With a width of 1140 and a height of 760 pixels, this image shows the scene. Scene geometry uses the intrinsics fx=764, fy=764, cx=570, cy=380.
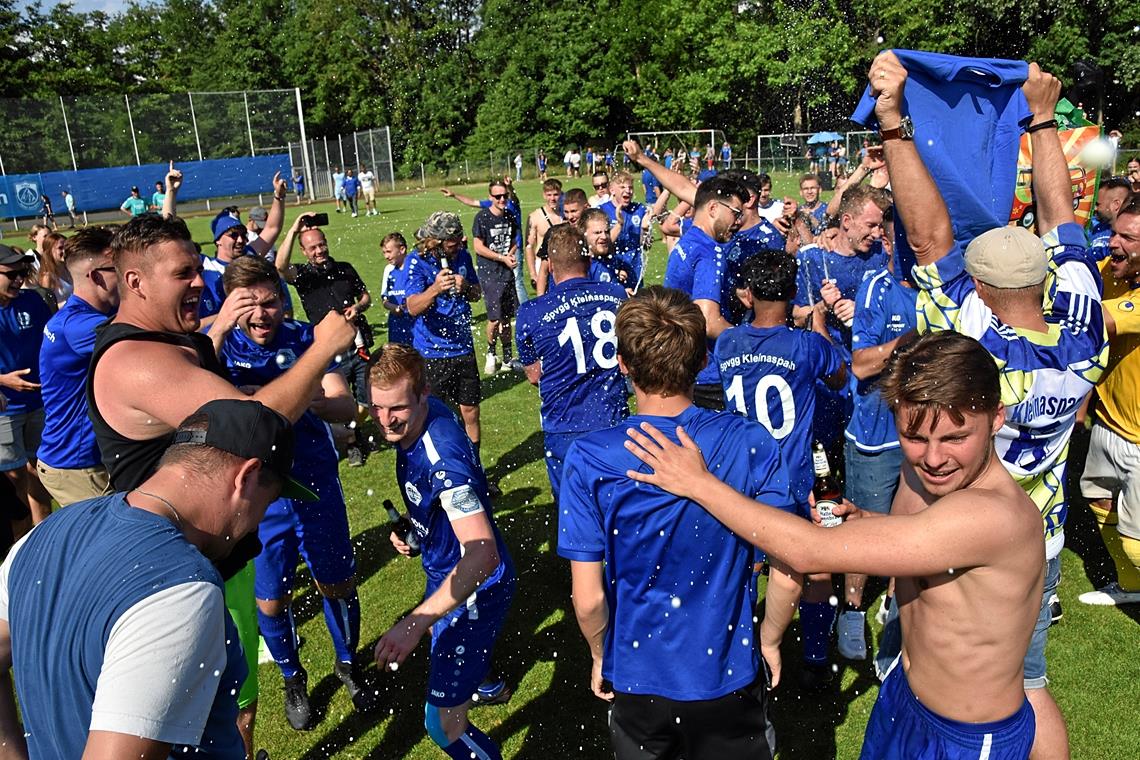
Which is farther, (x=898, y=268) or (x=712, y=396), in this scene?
(x=712, y=396)

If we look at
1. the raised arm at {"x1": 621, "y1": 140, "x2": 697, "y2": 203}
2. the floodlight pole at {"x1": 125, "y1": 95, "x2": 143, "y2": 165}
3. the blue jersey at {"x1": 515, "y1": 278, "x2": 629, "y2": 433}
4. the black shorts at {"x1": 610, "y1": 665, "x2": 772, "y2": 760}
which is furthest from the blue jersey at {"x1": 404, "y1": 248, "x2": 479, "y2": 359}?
the floodlight pole at {"x1": 125, "y1": 95, "x2": 143, "y2": 165}

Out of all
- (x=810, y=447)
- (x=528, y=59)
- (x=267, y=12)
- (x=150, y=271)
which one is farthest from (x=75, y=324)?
(x=267, y=12)

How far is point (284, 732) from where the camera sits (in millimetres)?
4520

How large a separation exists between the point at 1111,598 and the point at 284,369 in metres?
5.70

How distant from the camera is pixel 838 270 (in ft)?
20.3

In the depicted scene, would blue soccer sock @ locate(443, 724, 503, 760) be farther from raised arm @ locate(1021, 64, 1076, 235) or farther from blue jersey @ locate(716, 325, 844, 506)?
raised arm @ locate(1021, 64, 1076, 235)

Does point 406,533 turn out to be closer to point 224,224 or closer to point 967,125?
point 967,125

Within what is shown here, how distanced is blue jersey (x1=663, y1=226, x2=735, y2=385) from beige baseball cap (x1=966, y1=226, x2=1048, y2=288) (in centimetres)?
258

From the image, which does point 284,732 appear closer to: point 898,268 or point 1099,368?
Result: point 898,268

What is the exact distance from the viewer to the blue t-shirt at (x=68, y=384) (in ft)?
15.1

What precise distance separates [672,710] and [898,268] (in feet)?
8.05

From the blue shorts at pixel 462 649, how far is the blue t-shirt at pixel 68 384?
2.73m

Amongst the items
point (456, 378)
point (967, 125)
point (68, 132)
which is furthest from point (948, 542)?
point (68, 132)

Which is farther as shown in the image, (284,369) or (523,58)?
(523,58)
